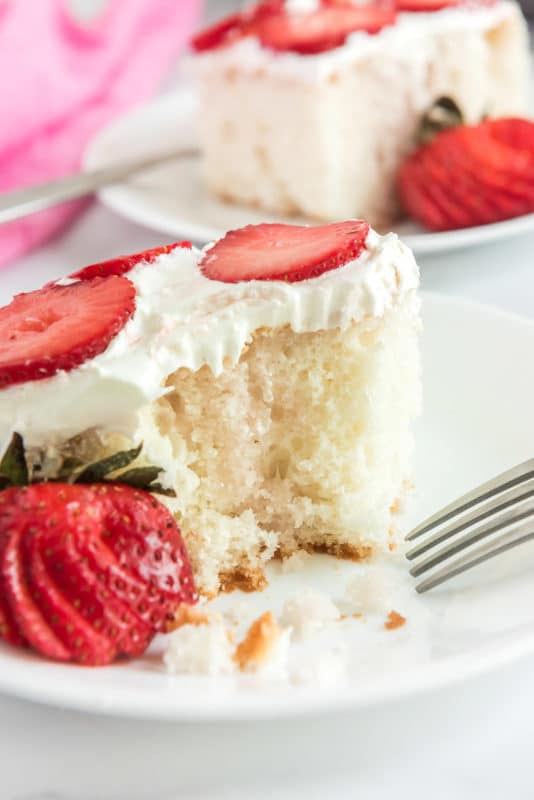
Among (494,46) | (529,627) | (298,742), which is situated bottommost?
(298,742)

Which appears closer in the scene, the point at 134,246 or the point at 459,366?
the point at 459,366

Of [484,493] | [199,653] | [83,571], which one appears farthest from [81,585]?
[484,493]

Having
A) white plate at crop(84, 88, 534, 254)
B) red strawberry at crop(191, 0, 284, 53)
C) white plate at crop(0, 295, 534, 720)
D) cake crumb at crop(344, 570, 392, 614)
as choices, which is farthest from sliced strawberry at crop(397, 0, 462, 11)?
cake crumb at crop(344, 570, 392, 614)

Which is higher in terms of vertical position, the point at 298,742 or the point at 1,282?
the point at 1,282

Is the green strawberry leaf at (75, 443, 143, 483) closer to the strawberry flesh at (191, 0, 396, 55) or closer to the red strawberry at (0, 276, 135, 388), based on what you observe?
the red strawberry at (0, 276, 135, 388)

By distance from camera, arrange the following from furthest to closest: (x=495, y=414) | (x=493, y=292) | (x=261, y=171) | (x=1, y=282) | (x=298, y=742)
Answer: (x=261, y=171), (x=1, y=282), (x=493, y=292), (x=495, y=414), (x=298, y=742)

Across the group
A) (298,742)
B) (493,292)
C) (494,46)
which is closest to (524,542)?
(298,742)

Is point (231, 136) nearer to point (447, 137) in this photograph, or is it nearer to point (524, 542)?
point (447, 137)
